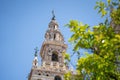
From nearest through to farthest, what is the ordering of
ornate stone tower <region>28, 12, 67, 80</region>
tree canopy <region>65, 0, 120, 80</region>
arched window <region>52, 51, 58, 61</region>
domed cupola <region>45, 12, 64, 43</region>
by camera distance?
tree canopy <region>65, 0, 120, 80</region>
ornate stone tower <region>28, 12, 67, 80</region>
arched window <region>52, 51, 58, 61</region>
domed cupola <region>45, 12, 64, 43</region>

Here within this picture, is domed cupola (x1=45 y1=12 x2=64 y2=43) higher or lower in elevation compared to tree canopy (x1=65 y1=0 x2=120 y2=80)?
higher

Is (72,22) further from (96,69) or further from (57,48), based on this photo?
(57,48)

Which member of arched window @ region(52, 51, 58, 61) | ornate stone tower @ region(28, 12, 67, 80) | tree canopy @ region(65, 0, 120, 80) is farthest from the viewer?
arched window @ region(52, 51, 58, 61)

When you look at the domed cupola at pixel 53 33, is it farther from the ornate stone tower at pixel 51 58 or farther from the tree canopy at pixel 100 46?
the tree canopy at pixel 100 46

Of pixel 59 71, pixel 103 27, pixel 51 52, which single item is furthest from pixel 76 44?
pixel 51 52

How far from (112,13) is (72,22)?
1.78 metres

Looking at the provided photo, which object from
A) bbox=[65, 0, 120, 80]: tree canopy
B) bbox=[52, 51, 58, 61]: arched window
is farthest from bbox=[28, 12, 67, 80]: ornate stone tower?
bbox=[65, 0, 120, 80]: tree canopy

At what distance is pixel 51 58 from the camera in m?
37.6

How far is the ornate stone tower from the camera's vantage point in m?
33.5

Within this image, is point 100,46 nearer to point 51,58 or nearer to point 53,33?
point 51,58

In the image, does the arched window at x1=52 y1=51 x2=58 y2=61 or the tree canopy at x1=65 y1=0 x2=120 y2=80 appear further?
the arched window at x1=52 y1=51 x2=58 y2=61

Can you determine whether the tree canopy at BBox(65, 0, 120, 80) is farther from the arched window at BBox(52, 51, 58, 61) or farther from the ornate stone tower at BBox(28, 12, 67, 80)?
the arched window at BBox(52, 51, 58, 61)

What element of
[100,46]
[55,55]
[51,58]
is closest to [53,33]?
[55,55]

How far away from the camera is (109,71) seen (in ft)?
30.6
